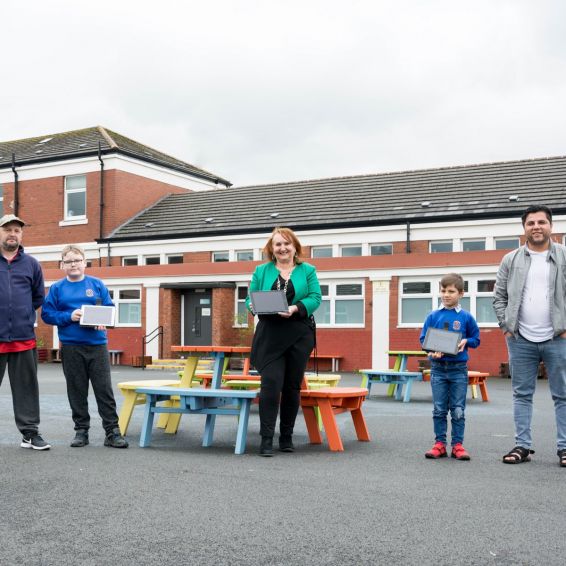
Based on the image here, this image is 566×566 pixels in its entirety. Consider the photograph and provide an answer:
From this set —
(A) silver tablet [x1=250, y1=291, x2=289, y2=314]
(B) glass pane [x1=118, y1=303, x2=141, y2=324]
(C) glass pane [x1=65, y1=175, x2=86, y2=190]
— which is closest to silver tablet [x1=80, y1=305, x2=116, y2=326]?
(A) silver tablet [x1=250, y1=291, x2=289, y2=314]

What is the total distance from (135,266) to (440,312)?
75.8 feet

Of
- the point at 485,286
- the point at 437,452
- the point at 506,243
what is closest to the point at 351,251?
the point at 506,243

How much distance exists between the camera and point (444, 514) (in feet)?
16.7

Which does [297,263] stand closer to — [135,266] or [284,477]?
[284,477]

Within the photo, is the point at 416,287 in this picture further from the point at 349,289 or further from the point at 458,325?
the point at 458,325

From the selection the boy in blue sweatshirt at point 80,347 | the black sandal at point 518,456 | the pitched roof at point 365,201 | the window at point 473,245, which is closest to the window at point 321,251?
the pitched roof at point 365,201

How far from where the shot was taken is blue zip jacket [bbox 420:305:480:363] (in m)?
7.53

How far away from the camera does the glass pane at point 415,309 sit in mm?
24828

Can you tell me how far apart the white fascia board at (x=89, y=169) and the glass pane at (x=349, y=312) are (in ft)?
41.0

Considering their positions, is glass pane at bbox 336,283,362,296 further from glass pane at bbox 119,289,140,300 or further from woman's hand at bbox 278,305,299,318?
woman's hand at bbox 278,305,299,318

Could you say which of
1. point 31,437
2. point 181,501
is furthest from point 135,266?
point 181,501

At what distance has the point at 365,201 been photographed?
96.7ft

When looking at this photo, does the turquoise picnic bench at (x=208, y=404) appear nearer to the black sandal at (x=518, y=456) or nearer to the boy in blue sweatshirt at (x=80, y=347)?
the boy in blue sweatshirt at (x=80, y=347)

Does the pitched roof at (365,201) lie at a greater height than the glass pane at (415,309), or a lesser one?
greater
